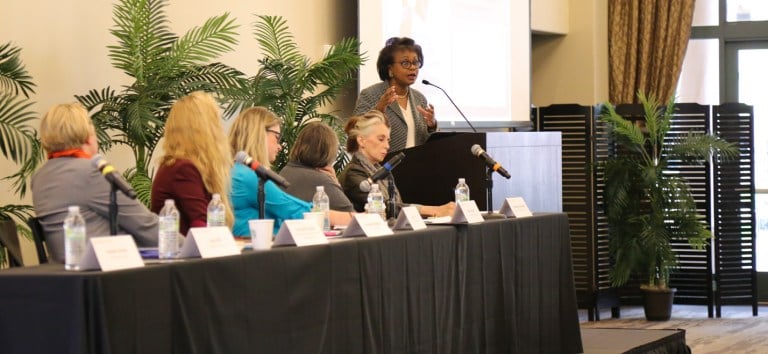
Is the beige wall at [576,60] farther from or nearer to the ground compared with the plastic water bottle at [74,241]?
farther from the ground

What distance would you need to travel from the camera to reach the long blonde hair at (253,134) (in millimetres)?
4465

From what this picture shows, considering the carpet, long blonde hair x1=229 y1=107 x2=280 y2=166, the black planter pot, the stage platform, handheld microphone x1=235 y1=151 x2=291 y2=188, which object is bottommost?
the carpet

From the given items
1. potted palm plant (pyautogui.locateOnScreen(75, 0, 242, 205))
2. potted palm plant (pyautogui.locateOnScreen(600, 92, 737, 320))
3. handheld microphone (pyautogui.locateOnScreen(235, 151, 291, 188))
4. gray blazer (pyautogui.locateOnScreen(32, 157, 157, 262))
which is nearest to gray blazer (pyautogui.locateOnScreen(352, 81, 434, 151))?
potted palm plant (pyautogui.locateOnScreen(75, 0, 242, 205))

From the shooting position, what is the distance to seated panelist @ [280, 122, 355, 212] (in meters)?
4.84

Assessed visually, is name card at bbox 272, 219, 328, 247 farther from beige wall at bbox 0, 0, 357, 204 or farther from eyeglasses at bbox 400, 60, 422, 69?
eyeglasses at bbox 400, 60, 422, 69

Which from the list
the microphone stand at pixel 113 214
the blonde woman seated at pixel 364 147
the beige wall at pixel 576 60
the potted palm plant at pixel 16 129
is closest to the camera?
the microphone stand at pixel 113 214

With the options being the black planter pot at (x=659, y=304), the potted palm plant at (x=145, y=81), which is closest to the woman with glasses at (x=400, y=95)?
the potted palm plant at (x=145, y=81)

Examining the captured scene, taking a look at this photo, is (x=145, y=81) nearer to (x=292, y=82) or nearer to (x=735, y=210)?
(x=292, y=82)

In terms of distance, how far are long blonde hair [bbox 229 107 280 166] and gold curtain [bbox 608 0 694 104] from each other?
5929 mm

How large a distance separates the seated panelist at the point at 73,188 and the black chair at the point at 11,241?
0.25 metres

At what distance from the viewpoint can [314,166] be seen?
4.89 metres

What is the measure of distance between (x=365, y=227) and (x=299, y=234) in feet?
1.45

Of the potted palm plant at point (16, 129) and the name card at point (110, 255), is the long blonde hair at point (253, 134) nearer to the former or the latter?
the potted palm plant at point (16, 129)

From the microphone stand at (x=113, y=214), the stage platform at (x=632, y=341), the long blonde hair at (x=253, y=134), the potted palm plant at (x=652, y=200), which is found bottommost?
the stage platform at (x=632, y=341)
